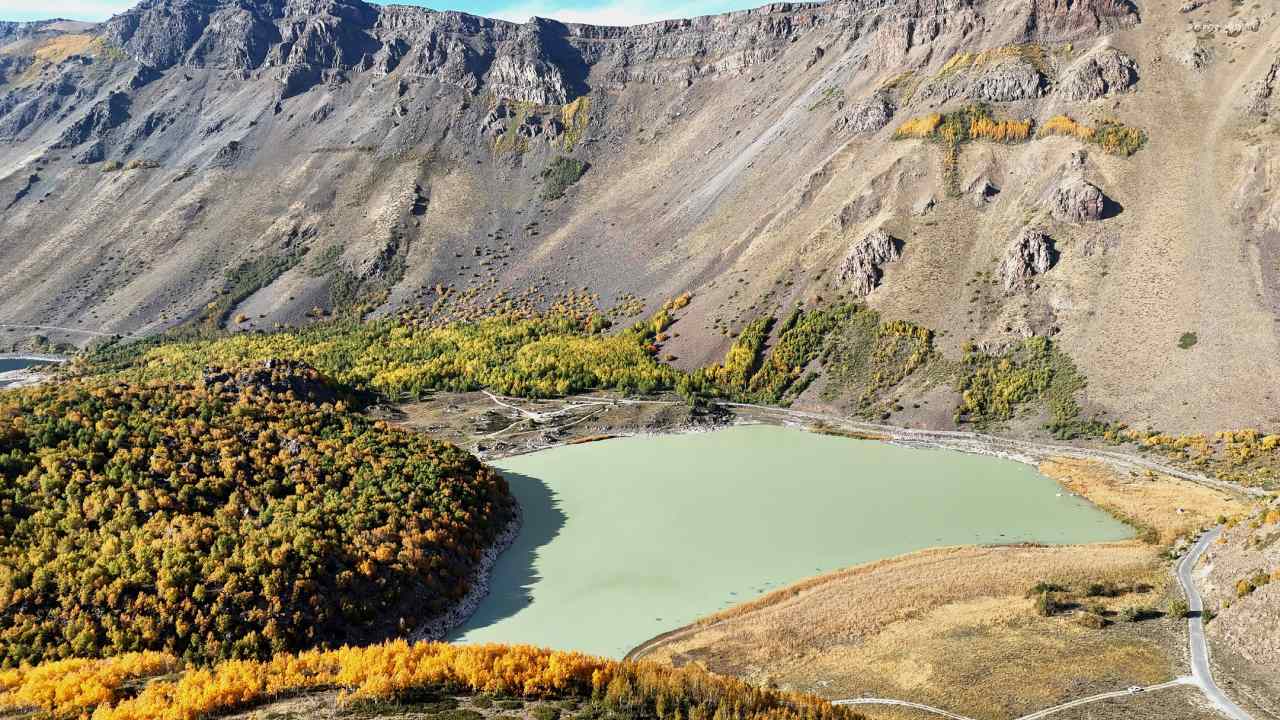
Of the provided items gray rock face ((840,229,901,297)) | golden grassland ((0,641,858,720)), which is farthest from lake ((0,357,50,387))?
gray rock face ((840,229,901,297))

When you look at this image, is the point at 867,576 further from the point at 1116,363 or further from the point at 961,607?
the point at 1116,363

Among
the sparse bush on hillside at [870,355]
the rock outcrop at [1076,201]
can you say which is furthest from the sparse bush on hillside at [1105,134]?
the sparse bush on hillside at [870,355]

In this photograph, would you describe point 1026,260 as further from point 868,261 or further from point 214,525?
point 214,525

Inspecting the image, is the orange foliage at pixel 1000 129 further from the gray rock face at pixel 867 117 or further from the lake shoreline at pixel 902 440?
the lake shoreline at pixel 902 440

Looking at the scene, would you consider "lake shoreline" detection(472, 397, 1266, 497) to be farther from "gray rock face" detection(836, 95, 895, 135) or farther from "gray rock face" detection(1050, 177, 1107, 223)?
"gray rock face" detection(836, 95, 895, 135)

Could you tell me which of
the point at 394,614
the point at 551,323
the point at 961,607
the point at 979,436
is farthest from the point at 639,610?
the point at 551,323
